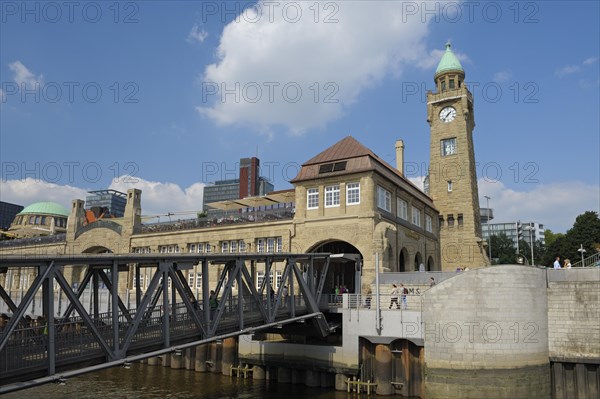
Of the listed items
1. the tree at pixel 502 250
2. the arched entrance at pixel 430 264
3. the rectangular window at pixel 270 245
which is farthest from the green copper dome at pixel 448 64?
the tree at pixel 502 250

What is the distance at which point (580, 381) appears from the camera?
78.5 feet

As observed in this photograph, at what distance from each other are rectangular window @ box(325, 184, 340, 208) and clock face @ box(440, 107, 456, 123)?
21322mm

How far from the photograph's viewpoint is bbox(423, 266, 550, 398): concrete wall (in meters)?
23.7

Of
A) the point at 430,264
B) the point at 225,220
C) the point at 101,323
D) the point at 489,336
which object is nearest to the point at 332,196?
the point at 225,220

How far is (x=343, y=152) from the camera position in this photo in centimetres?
3834

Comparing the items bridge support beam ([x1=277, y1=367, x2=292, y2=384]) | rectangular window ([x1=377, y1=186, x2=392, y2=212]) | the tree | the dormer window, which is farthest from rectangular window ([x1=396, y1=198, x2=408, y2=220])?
the tree

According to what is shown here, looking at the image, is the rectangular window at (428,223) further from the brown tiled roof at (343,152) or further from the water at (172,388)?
the water at (172,388)

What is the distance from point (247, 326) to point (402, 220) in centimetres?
2189

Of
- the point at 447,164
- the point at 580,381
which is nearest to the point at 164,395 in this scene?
the point at 580,381

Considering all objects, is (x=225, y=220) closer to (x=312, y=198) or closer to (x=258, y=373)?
(x=312, y=198)

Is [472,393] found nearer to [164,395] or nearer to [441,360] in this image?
[441,360]

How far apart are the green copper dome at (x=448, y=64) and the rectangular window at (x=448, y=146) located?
7714mm

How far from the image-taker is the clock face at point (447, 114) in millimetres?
52344

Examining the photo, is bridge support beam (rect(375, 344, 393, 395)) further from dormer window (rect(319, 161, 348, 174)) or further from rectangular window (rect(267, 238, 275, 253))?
rectangular window (rect(267, 238, 275, 253))
